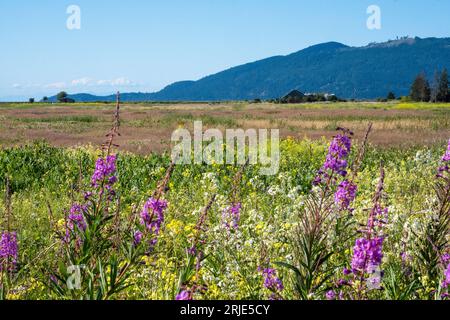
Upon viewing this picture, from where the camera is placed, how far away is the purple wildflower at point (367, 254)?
2660 millimetres

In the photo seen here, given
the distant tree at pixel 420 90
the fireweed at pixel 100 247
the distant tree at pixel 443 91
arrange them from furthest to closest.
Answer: the distant tree at pixel 420 90, the distant tree at pixel 443 91, the fireweed at pixel 100 247

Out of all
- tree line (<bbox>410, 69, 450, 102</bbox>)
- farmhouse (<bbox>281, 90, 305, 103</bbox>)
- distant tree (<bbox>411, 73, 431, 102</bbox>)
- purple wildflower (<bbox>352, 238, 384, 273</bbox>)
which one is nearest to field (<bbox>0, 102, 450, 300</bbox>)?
purple wildflower (<bbox>352, 238, 384, 273</bbox>)

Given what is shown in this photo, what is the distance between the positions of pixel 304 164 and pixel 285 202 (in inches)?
214

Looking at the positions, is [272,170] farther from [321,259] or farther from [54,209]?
[321,259]

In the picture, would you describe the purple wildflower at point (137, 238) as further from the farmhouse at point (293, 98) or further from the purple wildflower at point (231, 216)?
the farmhouse at point (293, 98)

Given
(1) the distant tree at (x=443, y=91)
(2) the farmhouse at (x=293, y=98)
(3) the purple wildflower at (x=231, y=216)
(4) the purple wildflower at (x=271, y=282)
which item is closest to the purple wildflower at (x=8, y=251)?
(4) the purple wildflower at (x=271, y=282)

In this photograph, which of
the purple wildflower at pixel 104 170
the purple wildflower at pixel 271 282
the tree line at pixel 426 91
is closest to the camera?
the purple wildflower at pixel 271 282

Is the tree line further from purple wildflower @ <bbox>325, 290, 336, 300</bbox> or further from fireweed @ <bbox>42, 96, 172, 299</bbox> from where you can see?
purple wildflower @ <bbox>325, 290, 336, 300</bbox>

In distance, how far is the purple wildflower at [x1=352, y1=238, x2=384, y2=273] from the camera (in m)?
2.66

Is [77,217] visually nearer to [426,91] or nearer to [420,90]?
[420,90]

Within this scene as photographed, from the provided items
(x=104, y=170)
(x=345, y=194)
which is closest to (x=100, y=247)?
(x=104, y=170)

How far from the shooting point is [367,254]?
2709 mm
